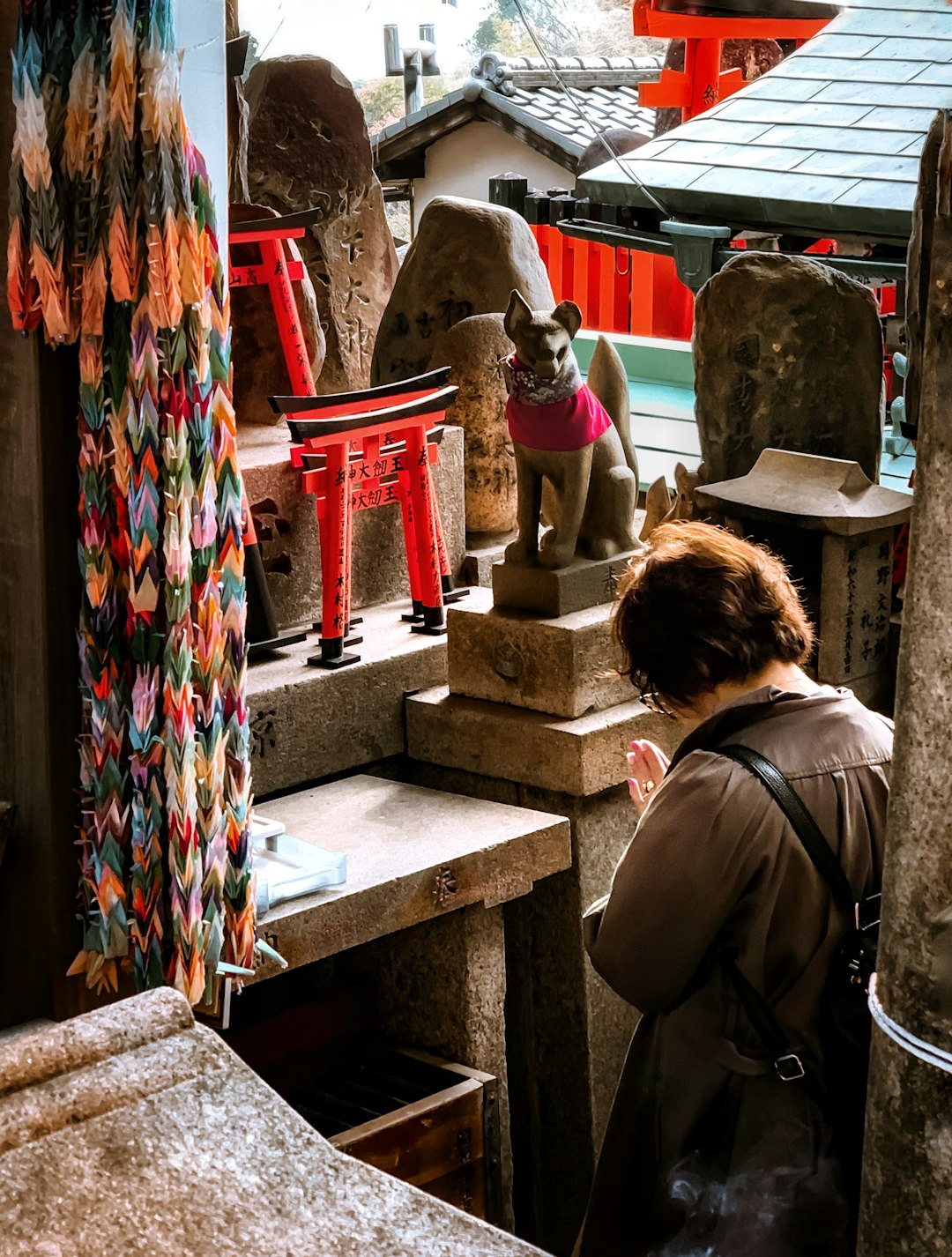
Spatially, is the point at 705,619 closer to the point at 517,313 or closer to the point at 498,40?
the point at 517,313

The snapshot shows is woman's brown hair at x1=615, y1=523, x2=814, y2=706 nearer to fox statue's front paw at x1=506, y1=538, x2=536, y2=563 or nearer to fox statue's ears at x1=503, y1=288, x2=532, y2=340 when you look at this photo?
fox statue's ears at x1=503, y1=288, x2=532, y2=340

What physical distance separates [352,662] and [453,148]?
10144 mm

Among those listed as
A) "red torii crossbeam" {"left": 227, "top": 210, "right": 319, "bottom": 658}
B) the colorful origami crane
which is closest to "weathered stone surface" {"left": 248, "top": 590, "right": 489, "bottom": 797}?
"red torii crossbeam" {"left": 227, "top": 210, "right": 319, "bottom": 658}

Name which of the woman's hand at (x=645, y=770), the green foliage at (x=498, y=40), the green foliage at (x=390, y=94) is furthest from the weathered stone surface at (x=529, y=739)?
the green foliage at (x=390, y=94)

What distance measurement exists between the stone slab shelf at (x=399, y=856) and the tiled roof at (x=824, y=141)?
9.49 feet

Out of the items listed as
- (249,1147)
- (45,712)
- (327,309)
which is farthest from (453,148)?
(249,1147)

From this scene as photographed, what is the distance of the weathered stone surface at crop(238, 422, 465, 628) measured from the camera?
16.1 feet

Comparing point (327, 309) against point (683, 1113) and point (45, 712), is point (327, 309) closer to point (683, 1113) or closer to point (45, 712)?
point (45, 712)

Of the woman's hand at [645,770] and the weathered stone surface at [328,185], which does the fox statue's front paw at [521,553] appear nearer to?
the woman's hand at [645,770]

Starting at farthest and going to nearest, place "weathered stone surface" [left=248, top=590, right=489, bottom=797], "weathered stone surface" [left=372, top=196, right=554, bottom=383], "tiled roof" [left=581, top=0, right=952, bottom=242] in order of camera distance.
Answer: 1. "weathered stone surface" [left=372, top=196, right=554, bottom=383]
2. "tiled roof" [left=581, top=0, right=952, bottom=242]
3. "weathered stone surface" [left=248, top=590, right=489, bottom=797]

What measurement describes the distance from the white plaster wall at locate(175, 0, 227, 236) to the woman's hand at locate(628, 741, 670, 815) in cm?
122

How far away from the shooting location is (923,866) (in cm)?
143

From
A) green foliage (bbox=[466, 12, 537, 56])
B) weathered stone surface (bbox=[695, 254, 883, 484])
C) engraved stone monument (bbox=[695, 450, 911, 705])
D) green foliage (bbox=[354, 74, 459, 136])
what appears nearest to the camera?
engraved stone monument (bbox=[695, 450, 911, 705])

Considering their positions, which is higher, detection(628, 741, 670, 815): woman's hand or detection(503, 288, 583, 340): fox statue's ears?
detection(503, 288, 583, 340): fox statue's ears
